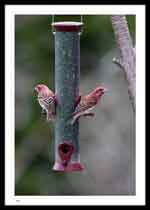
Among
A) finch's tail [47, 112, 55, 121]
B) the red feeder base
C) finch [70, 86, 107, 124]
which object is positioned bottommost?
the red feeder base

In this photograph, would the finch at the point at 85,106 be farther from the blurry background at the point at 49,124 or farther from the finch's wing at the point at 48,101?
the blurry background at the point at 49,124

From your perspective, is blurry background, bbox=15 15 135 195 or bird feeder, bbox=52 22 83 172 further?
blurry background, bbox=15 15 135 195

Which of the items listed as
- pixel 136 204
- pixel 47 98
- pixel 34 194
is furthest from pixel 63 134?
pixel 34 194

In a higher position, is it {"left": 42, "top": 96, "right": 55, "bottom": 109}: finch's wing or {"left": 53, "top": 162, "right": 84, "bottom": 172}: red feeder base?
{"left": 42, "top": 96, "right": 55, "bottom": 109}: finch's wing

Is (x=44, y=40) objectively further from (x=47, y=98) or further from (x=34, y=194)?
(x=47, y=98)

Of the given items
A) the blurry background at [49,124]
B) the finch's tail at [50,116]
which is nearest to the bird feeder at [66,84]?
the finch's tail at [50,116]

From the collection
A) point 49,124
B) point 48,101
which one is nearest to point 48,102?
point 48,101

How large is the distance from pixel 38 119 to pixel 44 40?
68 cm

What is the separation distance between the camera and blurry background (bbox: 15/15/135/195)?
10.8m

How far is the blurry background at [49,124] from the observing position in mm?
10836

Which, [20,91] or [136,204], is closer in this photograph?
[136,204]

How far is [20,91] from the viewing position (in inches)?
Result: 427

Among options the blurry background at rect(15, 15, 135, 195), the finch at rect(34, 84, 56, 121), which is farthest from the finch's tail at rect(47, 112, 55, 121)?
the blurry background at rect(15, 15, 135, 195)

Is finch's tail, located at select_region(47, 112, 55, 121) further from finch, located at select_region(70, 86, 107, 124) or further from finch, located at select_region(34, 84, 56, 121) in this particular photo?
finch, located at select_region(70, 86, 107, 124)
